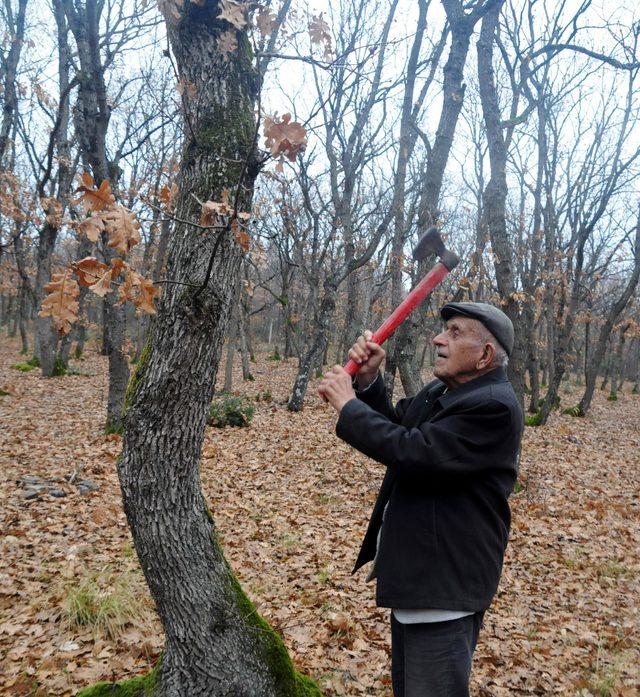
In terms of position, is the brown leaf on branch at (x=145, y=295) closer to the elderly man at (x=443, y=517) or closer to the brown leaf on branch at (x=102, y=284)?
the brown leaf on branch at (x=102, y=284)

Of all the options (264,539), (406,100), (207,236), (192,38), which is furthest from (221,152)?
(406,100)

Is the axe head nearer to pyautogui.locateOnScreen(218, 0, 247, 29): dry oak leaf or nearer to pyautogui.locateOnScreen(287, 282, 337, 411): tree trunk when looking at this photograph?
pyautogui.locateOnScreen(218, 0, 247, 29): dry oak leaf

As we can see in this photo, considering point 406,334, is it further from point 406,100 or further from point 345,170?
point 345,170

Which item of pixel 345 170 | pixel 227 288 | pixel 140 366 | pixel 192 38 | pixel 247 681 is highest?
pixel 345 170

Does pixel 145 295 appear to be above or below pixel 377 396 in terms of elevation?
above

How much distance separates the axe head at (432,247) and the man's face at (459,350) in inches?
11.2

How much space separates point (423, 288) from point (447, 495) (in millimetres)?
903

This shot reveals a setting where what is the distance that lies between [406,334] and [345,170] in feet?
24.1

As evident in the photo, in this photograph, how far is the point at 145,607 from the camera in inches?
159

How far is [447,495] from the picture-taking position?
186 cm

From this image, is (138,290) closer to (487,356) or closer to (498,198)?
(487,356)

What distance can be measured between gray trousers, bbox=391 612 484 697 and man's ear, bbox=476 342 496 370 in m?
0.98

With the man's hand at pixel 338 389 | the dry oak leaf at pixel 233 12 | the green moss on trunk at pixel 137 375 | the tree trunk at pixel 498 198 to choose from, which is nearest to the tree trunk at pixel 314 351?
the tree trunk at pixel 498 198

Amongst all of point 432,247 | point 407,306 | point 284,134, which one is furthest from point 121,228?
point 432,247
